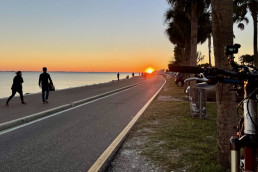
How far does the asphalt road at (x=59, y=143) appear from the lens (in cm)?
466

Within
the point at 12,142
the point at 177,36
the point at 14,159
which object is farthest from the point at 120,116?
the point at 177,36

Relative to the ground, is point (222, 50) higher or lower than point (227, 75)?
higher

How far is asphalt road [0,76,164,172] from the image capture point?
4.66 m

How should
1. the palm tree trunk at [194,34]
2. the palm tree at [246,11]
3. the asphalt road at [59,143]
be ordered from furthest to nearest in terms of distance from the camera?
1. the palm tree at [246,11]
2. the palm tree trunk at [194,34]
3. the asphalt road at [59,143]

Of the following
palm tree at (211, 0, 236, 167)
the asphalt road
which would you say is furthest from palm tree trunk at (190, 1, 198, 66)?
palm tree at (211, 0, 236, 167)

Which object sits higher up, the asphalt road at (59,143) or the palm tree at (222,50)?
the palm tree at (222,50)

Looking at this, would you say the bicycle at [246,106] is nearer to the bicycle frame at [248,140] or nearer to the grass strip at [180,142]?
the bicycle frame at [248,140]

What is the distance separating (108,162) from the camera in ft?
15.5

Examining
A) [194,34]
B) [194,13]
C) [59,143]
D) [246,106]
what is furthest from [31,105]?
[246,106]

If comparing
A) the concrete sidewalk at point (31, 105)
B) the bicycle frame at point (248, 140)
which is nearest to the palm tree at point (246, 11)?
the concrete sidewalk at point (31, 105)

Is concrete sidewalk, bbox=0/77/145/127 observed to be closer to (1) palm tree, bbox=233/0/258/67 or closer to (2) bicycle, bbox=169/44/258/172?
(2) bicycle, bbox=169/44/258/172

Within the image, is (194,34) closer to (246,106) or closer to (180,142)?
(180,142)

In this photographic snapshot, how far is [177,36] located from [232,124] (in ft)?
78.8

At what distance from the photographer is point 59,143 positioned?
603cm
